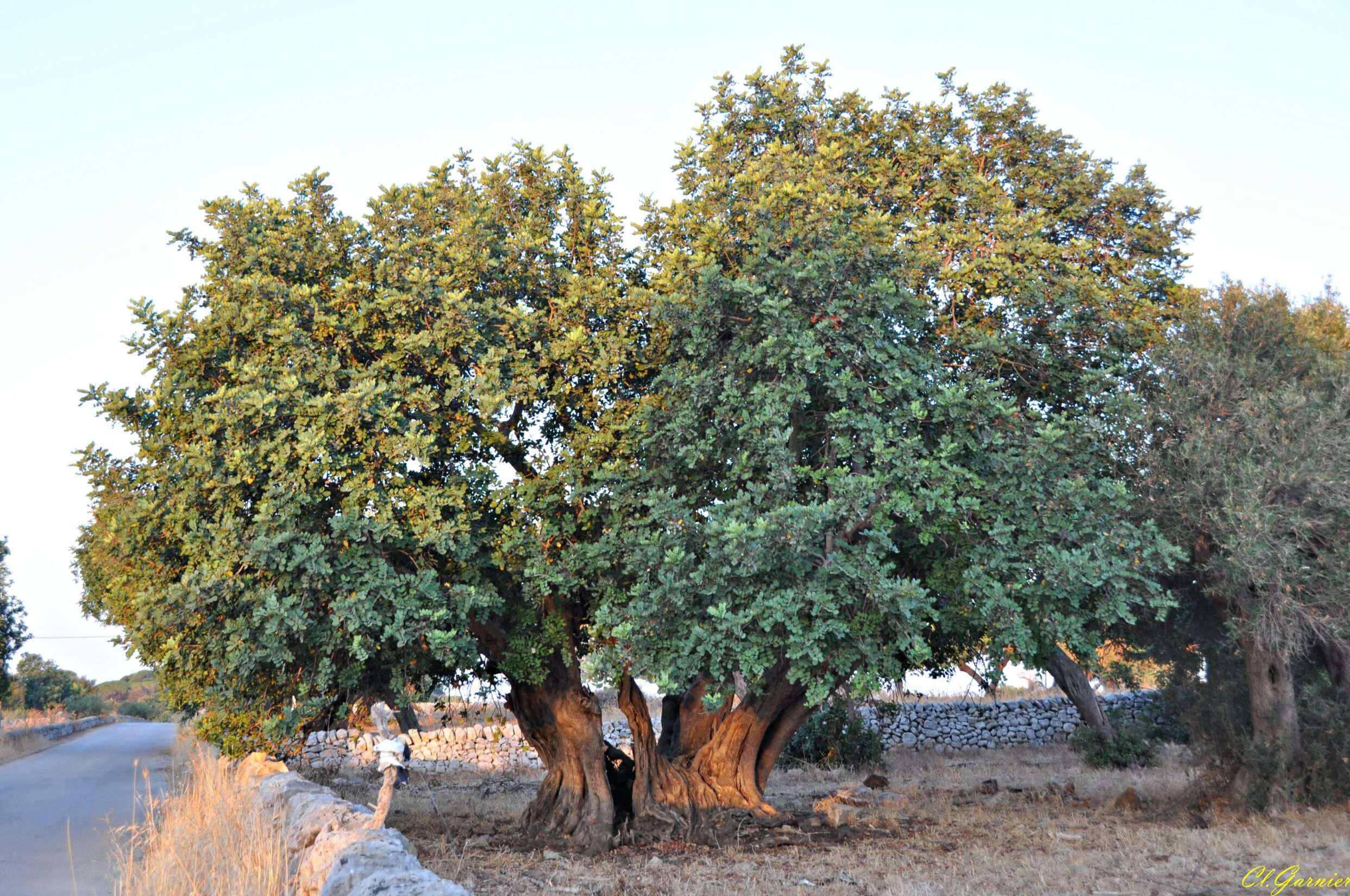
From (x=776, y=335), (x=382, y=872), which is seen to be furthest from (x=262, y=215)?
(x=382, y=872)

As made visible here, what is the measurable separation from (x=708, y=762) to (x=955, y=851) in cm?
406

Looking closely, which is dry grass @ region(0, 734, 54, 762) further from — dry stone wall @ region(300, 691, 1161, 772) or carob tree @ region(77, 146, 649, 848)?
carob tree @ region(77, 146, 649, 848)

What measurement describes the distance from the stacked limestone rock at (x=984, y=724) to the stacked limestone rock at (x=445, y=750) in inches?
430

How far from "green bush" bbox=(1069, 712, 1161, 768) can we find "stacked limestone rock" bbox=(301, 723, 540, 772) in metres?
14.1

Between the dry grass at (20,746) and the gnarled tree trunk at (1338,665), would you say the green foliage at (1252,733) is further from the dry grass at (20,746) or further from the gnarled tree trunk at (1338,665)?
the dry grass at (20,746)

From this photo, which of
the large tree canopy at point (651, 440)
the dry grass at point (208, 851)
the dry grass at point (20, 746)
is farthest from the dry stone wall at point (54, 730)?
the dry grass at point (208, 851)

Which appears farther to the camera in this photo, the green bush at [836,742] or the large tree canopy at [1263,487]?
the green bush at [836,742]

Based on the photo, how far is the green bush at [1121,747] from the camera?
2008 centimetres

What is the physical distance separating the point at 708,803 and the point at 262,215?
1086 cm

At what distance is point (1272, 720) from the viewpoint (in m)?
12.1

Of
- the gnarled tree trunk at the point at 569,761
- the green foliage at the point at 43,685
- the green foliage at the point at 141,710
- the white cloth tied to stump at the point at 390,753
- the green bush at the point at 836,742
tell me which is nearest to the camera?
the white cloth tied to stump at the point at 390,753

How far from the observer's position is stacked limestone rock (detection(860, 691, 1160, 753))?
27328 mm
